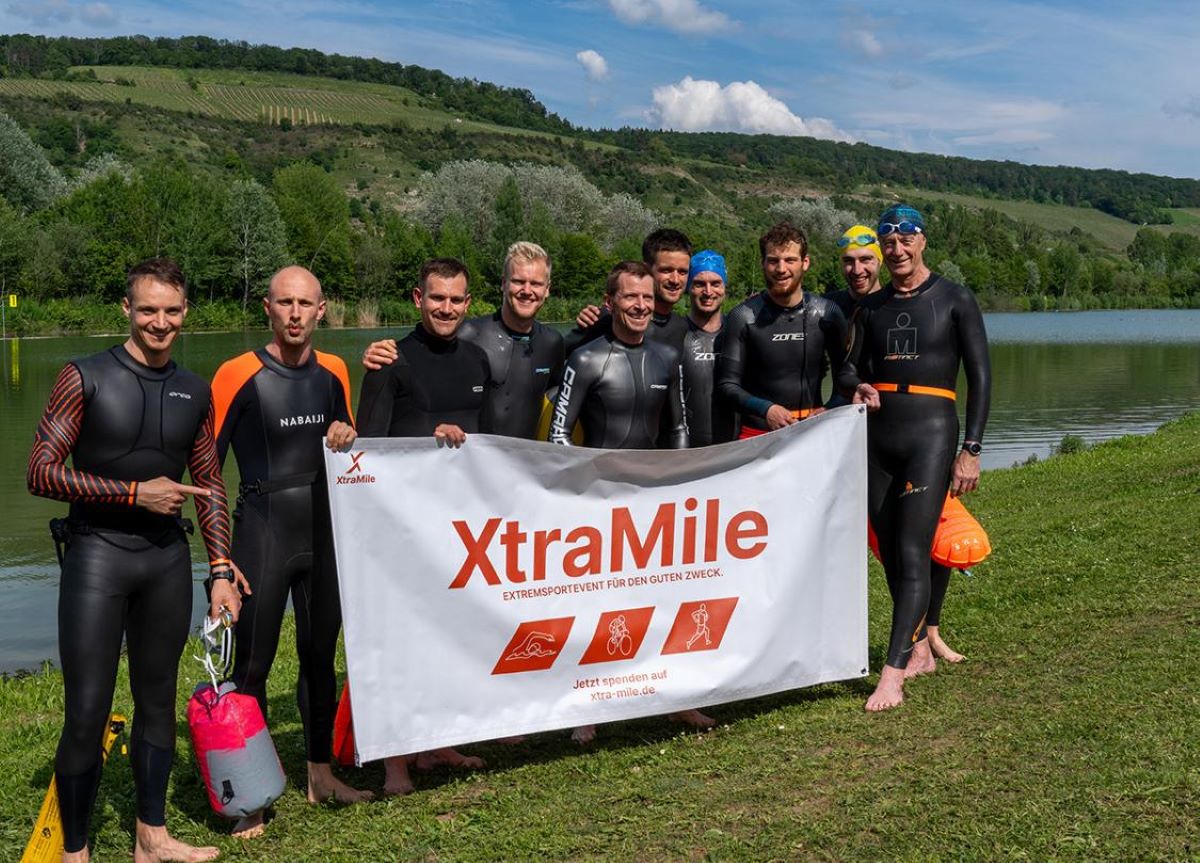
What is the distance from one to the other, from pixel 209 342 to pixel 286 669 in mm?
51567

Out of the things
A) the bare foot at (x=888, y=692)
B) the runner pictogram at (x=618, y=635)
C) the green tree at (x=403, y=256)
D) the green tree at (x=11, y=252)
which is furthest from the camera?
the green tree at (x=403, y=256)

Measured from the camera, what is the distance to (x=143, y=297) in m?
4.46

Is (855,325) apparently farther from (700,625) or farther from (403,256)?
(403,256)

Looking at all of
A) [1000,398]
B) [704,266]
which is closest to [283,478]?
[704,266]

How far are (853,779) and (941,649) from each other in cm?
221

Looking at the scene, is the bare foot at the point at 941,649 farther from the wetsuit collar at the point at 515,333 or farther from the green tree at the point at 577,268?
the green tree at the point at 577,268

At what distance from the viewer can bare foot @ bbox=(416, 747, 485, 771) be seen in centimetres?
567

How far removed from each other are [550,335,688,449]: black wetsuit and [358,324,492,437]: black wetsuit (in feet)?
1.90

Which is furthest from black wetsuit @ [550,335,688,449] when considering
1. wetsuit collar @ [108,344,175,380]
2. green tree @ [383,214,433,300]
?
green tree @ [383,214,433,300]

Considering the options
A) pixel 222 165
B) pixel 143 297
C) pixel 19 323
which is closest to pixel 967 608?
pixel 143 297

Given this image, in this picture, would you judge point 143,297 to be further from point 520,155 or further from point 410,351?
point 520,155

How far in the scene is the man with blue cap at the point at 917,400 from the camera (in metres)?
6.39

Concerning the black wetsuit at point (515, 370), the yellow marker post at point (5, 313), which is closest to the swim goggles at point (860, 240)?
the black wetsuit at point (515, 370)

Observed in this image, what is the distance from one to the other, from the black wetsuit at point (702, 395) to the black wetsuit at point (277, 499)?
264cm
